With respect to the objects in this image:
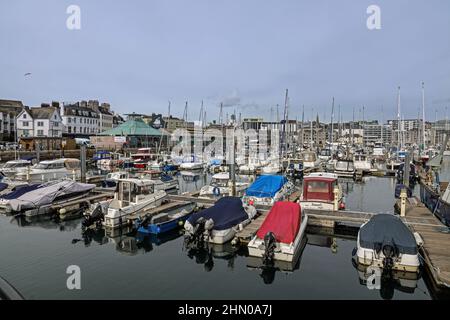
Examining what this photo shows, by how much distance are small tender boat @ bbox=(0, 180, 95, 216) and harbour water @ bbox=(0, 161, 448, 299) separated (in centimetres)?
298

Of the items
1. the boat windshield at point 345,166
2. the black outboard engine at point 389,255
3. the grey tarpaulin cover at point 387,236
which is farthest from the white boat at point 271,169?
the black outboard engine at point 389,255

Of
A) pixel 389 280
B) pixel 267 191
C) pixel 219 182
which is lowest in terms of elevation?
pixel 389 280

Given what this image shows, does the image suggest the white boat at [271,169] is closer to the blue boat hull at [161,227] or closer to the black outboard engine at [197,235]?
the blue boat hull at [161,227]

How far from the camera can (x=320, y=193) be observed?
23.7m

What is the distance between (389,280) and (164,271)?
9.75m

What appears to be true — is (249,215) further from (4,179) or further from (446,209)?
(4,179)

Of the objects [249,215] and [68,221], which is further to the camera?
[68,221]

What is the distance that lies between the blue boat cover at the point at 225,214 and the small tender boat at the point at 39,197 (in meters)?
13.2

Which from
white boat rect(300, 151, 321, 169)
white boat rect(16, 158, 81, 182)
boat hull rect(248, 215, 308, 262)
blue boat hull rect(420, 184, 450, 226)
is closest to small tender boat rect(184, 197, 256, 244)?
boat hull rect(248, 215, 308, 262)

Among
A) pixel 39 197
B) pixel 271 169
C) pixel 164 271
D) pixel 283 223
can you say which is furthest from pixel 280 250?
pixel 271 169

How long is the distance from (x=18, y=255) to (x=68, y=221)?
6830mm

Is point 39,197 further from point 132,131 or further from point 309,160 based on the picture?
point 132,131

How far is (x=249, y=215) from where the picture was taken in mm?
21578
